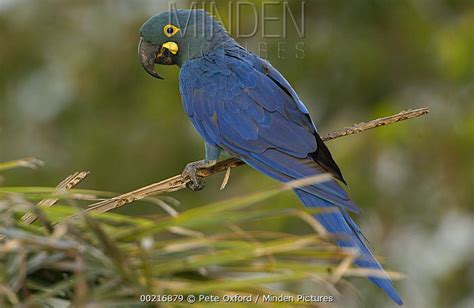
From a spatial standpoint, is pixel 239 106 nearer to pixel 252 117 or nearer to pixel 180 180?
pixel 252 117

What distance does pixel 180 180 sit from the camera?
3092mm

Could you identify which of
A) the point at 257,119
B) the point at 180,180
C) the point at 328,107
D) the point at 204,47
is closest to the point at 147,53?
the point at 204,47

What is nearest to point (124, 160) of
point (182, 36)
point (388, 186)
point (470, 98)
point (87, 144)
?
point (87, 144)

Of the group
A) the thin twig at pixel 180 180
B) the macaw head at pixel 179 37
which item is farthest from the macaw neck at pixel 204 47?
the thin twig at pixel 180 180

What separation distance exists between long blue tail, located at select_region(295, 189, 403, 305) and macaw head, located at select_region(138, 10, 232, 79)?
1.11 m

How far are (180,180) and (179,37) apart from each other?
3.36 feet

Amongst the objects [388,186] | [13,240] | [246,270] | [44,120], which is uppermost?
[13,240]

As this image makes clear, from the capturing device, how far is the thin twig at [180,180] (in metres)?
2.39

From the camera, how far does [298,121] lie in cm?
342

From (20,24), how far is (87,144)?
1264 mm

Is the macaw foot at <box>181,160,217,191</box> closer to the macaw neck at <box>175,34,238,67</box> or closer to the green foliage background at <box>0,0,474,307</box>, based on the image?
the macaw neck at <box>175,34,238,67</box>

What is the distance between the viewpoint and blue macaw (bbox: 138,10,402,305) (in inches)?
127

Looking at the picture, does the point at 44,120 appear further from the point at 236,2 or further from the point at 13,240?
the point at 13,240

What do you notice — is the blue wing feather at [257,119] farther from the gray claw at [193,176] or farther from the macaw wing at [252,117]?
the gray claw at [193,176]
